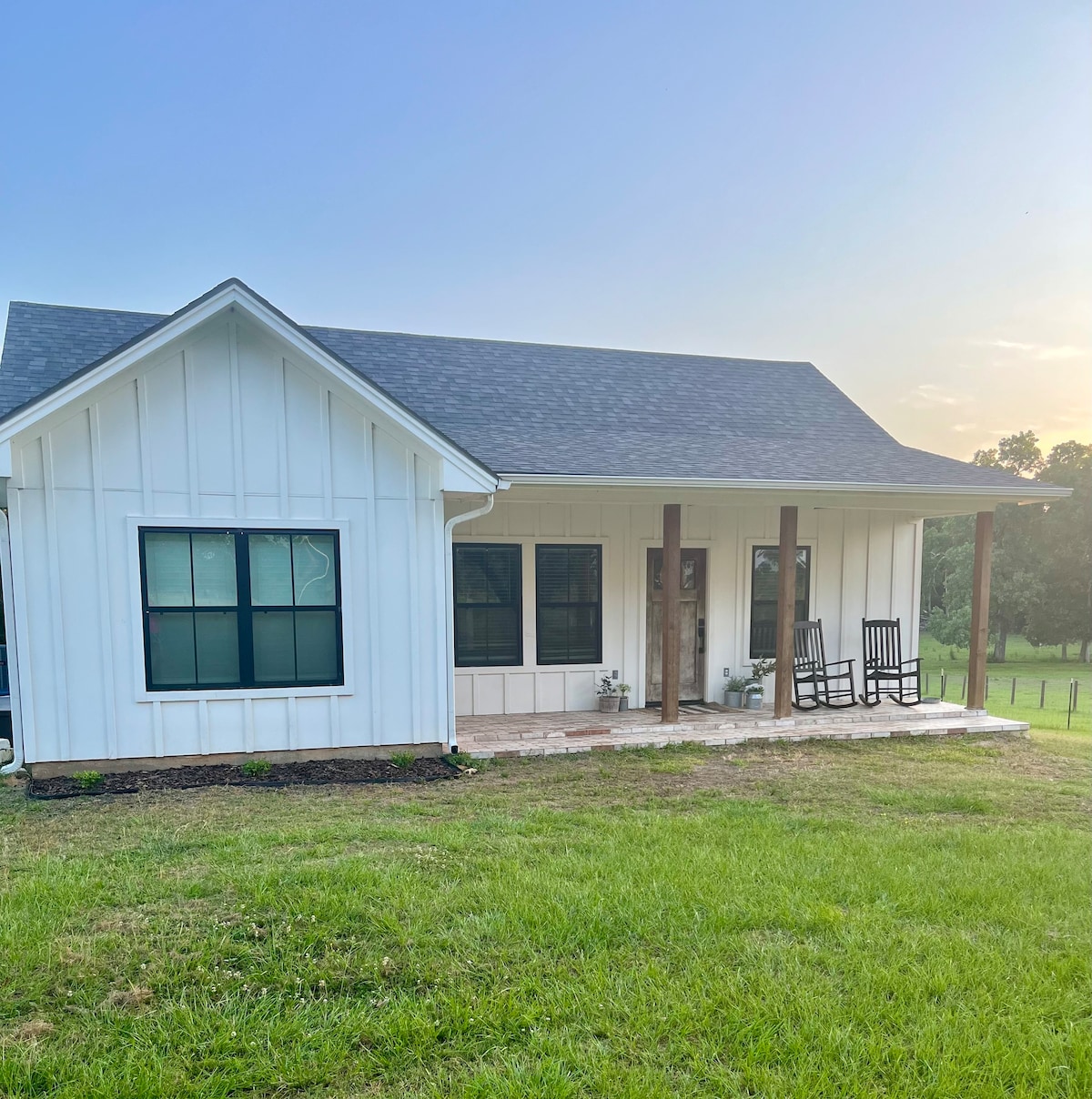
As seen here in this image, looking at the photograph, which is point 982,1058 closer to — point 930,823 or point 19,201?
point 930,823

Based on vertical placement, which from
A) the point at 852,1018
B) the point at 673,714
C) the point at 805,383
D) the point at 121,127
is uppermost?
the point at 121,127

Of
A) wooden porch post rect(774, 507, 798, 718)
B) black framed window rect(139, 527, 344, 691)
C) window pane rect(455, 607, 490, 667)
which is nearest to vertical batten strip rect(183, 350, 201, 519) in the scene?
black framed window rect(139, 527, 344, 691)

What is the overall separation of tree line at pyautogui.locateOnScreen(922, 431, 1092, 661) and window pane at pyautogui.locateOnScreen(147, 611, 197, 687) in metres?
28.4

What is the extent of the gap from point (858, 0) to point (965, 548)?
1059 inches

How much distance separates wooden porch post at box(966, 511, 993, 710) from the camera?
325 inches

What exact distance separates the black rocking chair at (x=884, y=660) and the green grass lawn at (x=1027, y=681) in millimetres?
3050

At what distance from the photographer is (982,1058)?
231 cm

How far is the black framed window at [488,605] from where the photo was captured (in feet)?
26.3

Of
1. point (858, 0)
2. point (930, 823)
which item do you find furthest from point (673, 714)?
point (858, 0)

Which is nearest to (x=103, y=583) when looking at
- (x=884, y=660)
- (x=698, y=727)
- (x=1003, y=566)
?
(x=698, y=727)

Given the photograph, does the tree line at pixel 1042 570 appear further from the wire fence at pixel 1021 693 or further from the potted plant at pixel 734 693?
the potted plant at pixel 734 693

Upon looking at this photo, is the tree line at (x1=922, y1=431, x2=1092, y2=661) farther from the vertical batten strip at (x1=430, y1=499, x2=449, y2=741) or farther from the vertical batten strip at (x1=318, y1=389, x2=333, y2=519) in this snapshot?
the vertical batten strip at (x1=318, y1=389, x2=333, y2=519)

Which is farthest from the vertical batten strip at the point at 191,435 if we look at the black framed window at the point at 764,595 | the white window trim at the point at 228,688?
the black framed window at the point at 764,595

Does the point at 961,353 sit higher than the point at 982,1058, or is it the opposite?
the point at 961,353
